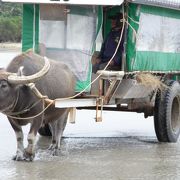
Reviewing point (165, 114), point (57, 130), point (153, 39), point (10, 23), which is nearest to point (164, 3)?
point (153, 39)

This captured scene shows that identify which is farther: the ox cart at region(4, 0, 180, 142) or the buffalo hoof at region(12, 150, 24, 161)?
the ox cart at region(4, 0, 180, 142)

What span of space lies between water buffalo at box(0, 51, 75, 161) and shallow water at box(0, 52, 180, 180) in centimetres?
39

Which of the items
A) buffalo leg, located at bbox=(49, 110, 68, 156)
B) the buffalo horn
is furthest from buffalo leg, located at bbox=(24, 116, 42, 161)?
buffalo leg, located at bbox=(49, 110, 68, 156)

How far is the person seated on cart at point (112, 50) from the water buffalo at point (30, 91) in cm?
103

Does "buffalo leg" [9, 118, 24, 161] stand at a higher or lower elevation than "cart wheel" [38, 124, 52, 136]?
higher

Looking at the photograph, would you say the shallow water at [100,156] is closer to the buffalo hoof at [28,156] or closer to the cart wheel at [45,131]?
the buffalo hoof at [28,156]

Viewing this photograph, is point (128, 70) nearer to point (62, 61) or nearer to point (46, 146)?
point (62, 61)

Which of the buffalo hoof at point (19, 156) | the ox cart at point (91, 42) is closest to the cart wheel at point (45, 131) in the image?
the ox cart at point (91, 42)

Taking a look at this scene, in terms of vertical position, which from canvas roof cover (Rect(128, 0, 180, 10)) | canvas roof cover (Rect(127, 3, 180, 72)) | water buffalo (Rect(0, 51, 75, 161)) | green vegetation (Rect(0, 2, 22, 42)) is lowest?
green vegetation (Rect(0, 2, 22, 42))

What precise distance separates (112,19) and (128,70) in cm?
133

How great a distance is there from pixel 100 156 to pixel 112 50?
6.57 ft

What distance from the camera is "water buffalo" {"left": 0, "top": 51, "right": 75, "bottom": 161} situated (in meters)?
9.20

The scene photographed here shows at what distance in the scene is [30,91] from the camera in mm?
9383

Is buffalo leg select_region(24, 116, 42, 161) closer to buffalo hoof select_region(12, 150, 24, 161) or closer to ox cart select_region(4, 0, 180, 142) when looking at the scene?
buffalo hoof select_region(12, 150, 24, 161)
